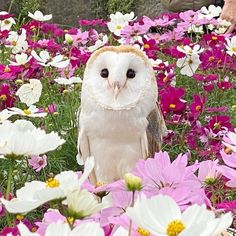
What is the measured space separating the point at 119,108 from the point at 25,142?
0.97m

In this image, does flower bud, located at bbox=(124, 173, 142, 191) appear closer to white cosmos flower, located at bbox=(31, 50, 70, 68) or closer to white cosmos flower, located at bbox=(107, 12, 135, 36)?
white cosmos flower, located at bbox=(31, 50, 70, 68)

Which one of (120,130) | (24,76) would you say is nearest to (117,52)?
(120,130)

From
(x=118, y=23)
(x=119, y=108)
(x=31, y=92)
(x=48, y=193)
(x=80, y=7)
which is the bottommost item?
(x=80, y=7)

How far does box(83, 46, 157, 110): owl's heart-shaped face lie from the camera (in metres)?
1.91

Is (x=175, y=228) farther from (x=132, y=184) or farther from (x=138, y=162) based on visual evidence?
(x=138, y=162)

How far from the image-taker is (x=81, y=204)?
78 cm

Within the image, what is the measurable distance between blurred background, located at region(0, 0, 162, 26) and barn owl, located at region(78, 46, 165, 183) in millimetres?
5061

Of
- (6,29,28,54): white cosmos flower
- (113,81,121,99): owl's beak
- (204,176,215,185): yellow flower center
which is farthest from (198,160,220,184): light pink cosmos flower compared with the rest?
(6,29,28,54): white cosmos flower

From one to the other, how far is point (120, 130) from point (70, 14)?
532cm

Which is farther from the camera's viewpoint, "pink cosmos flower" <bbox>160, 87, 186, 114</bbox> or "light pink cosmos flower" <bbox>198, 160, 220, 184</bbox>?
"pink cosmos flower" <bbox>160, 87, 186, 114</bbox>

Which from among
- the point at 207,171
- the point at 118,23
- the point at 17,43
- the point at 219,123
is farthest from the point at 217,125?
the point at 207,171

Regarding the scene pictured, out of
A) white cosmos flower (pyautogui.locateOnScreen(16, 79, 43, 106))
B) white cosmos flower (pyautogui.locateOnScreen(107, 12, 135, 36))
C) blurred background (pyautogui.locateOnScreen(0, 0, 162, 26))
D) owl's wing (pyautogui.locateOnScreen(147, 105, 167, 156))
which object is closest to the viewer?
owl's wing (pyautogui.locateOnScreen(147, 105, 167, 156))

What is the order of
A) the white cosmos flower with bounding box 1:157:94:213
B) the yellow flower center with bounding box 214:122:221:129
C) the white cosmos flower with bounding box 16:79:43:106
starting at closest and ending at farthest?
1. the white cosmos flower with bounding box 1:157:94:213
2. the white cosmos flower with bounding box 16:79:43:106
3. the yellow flower center with bounding box 214:122:221:129

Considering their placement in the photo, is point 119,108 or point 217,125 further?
point 217,125
